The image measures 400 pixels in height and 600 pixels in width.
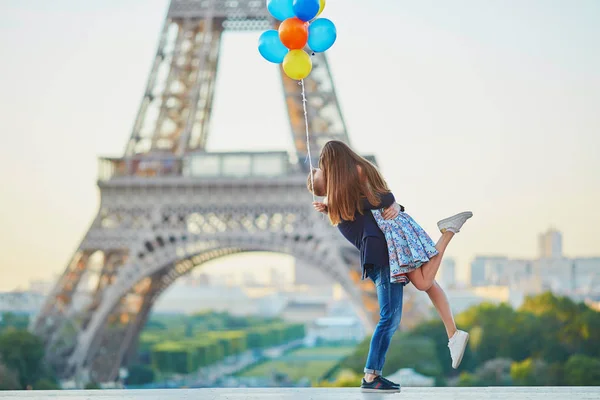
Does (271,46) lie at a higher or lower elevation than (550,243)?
lower

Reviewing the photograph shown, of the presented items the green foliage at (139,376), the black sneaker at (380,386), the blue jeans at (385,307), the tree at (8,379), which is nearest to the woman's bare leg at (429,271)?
the blue jeans at (385,307)

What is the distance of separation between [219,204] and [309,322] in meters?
61.3

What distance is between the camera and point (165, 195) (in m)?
20.8

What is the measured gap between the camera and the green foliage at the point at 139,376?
2611 centimetres

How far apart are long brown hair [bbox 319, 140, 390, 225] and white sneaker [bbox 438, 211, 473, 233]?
0.44 meters

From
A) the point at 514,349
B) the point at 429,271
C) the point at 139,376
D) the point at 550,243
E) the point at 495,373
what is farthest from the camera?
the point at 550,243

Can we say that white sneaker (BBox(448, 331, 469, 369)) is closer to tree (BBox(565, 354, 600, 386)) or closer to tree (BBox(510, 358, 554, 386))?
tree (BBox(565, 354, 600, 386))

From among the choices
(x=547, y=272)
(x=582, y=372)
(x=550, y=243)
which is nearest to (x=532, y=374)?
(x=582, y=372)

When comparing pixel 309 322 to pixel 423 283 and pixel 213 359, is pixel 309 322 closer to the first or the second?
pixel 213 359

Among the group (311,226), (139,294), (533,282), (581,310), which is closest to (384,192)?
(311,226)

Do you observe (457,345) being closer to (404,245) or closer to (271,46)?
(404,245)

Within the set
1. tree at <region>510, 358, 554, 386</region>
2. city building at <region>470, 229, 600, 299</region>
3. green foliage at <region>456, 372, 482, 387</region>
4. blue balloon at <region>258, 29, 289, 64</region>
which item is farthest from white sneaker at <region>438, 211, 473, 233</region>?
city building at <region>470, 229, 600, 299</region>

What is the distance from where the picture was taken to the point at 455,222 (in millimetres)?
6230

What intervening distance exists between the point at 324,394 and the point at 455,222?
1340mm
